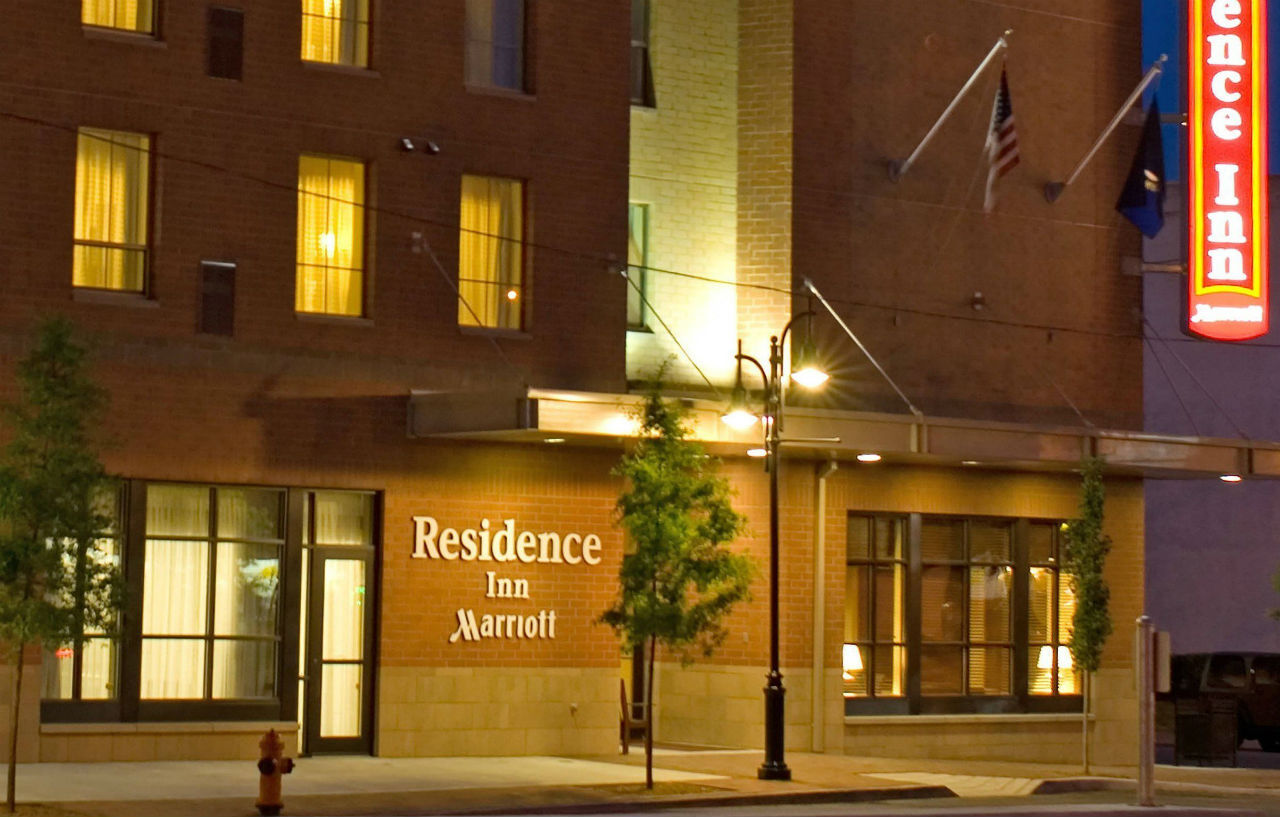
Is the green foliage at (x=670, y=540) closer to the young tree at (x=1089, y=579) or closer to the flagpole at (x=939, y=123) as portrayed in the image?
the young tree at (x=1089, y=579)

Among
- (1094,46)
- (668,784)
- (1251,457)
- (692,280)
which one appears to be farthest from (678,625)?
(1094,46)

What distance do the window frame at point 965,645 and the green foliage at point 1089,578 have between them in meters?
3.07

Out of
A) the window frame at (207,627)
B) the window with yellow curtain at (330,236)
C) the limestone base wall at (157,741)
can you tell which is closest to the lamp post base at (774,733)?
the window frame at (207,627)

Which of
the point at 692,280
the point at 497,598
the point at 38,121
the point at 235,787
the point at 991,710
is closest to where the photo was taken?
the point at 235,787

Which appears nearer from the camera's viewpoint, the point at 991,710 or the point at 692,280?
the point at 692,280

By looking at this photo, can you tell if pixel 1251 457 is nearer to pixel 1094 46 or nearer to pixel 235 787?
pixel 1094 46

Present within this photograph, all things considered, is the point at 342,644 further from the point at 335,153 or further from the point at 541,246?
the point at 335,153

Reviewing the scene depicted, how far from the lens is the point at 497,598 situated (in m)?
27.8

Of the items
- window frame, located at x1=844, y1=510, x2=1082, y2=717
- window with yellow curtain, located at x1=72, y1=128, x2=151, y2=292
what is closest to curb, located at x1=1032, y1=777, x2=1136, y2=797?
window frame, located at x1=844, y1=510, x2=1082, y2=717

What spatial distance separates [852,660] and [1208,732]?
20.1 ft

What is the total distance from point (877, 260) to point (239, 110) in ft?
32.8

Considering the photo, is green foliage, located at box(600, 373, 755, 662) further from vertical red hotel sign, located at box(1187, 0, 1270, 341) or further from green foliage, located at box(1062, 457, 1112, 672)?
vertical red hotel sign, located at box(1187, 0, 1270, 341)

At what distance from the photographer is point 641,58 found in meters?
30.5

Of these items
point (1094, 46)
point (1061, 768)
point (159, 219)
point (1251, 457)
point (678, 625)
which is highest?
point (1094, 46)
